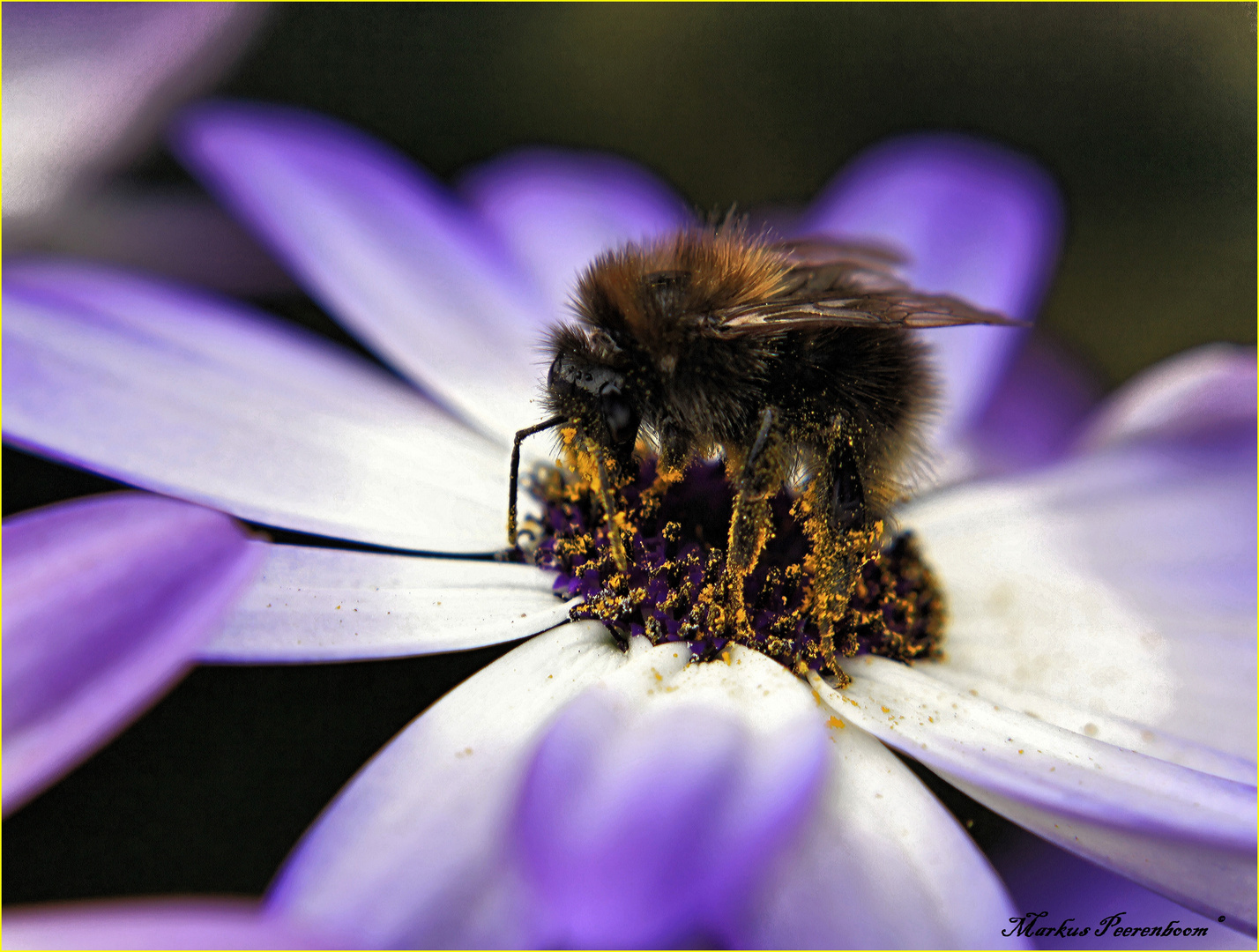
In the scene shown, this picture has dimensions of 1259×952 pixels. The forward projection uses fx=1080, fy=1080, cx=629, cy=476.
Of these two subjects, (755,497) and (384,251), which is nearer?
(755,497)

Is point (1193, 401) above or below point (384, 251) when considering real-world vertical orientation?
above

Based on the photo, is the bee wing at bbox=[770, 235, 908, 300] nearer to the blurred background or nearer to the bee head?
the bee head

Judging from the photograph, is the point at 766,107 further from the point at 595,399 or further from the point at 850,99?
the point at 595,399

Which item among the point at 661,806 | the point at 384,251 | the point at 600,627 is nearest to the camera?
the point at 661,806

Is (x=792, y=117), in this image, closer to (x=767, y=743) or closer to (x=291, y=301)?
(x=291, y=301)

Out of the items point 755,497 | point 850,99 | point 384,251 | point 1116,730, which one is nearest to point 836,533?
point 755,497

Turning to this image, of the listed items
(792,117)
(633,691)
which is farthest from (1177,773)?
(792,117)

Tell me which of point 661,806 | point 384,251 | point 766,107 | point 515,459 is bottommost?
point 661,806

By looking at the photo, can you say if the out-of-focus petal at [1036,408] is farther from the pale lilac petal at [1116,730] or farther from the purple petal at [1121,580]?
the pale lilac petal at [1116,730]
